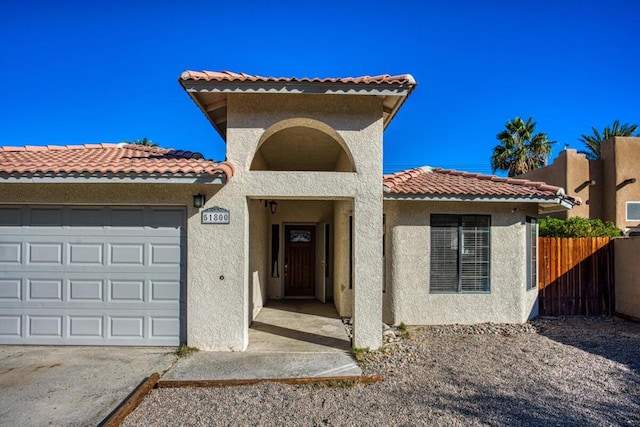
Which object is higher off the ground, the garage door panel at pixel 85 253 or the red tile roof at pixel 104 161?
the red tile roof at pixel 104 161

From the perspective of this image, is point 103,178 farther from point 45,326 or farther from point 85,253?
point 45,326

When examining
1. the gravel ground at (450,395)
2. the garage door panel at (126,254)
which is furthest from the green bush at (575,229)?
the garage door panel at (126,254)

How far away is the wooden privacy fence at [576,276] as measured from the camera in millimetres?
11531

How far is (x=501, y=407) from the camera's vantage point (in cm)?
551

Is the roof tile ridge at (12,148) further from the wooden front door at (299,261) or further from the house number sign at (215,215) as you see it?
the wooden front door at (299,261)

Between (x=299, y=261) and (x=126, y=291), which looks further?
(x=299, y=261)

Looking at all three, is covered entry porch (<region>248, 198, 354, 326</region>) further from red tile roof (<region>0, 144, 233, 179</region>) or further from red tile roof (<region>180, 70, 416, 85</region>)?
red tile roof (<region>180, 70, 416, 85</region>)

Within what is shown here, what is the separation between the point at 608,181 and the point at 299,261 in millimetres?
22595

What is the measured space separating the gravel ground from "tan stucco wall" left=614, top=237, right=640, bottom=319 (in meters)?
3.24

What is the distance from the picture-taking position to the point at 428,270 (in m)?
10.1

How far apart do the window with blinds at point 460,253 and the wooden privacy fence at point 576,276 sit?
2.73 meters

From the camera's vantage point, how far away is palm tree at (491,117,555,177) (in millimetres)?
29625

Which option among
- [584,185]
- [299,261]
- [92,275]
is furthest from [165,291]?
[584,185]

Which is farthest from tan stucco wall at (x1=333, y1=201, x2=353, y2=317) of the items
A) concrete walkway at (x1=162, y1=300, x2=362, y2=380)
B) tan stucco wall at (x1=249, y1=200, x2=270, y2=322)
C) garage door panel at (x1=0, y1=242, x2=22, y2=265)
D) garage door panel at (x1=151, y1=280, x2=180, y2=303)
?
garage door panel at (x1=0, y1=242, x2=22, y2=265)
